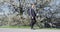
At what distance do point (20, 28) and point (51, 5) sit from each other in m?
2.74

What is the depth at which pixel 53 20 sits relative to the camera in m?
19.6

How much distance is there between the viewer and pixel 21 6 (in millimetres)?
19953

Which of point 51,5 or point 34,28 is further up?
point 51,5

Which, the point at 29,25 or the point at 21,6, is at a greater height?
the point at 21,6

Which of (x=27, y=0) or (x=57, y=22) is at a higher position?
(x=27, y=0)

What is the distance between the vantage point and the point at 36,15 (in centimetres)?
1959

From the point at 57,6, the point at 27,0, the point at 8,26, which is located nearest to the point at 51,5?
the point at 57,6

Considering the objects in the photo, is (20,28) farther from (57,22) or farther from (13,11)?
(57,22)

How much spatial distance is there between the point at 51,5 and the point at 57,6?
430 mm

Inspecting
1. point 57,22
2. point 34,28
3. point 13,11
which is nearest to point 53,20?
point 57,22

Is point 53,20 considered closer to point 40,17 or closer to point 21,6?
point 40,17

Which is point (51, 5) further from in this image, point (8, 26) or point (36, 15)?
point (8, 26)

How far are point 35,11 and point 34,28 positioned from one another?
1.31 metres

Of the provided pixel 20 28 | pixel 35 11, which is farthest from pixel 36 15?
pixel 20 28
